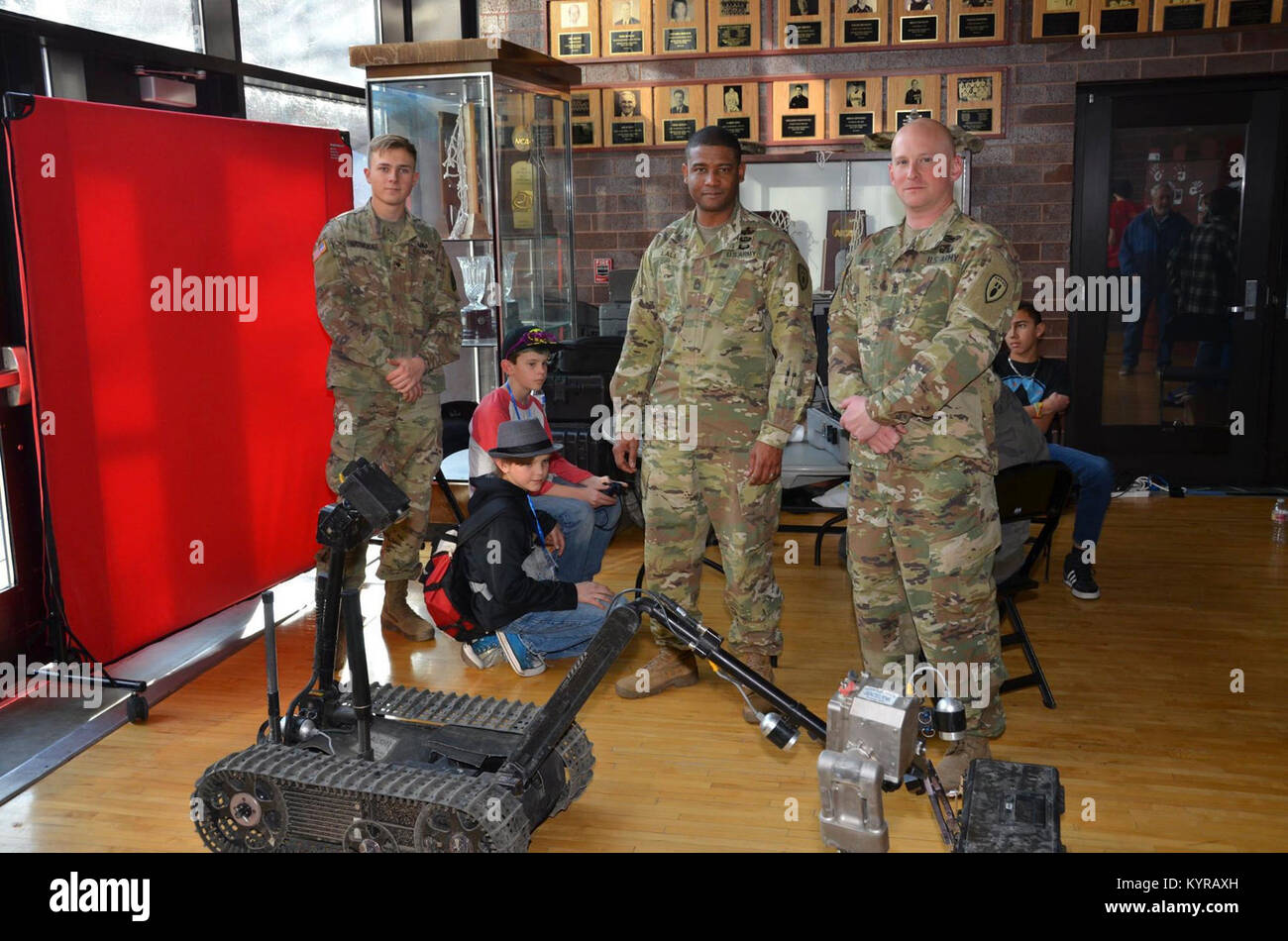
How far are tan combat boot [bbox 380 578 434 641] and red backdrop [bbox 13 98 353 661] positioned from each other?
639 millimetres

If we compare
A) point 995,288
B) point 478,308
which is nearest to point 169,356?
point 478,308

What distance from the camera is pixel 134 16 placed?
189 inches

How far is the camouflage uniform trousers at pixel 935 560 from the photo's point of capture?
3182mm

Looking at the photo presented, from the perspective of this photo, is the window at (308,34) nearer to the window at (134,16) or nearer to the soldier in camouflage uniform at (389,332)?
the window at (134,16)

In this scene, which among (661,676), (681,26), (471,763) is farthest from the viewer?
(681,26)

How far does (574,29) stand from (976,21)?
2.48m

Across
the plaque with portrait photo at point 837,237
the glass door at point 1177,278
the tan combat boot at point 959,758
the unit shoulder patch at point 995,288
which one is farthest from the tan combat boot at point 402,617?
the glass door at point 1177,278

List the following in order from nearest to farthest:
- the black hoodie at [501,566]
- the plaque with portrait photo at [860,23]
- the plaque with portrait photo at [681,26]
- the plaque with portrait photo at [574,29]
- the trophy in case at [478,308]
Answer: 1. the black hoodie at [501,566]
2. the trophy in case at [478,308]
3. the plaque with portrait photo at [860,23]
4. the plaque with portrait photo at [681,26]
5. the plaque with portrait photo at [574,29]

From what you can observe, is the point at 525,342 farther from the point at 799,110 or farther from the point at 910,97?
the point at 910,97

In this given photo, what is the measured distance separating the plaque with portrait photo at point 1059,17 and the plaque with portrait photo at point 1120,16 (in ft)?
0.19

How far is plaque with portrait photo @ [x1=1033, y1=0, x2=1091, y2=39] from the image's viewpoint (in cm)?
688

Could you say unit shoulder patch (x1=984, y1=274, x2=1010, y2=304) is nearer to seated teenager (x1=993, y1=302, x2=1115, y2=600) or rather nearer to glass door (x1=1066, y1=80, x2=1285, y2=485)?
seated teenager (x1=993, y1=302, x2=1115, y2=600)

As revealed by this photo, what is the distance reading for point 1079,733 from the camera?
365 cm

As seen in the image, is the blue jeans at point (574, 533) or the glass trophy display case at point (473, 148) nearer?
the blue jeans at point (574, 533)
